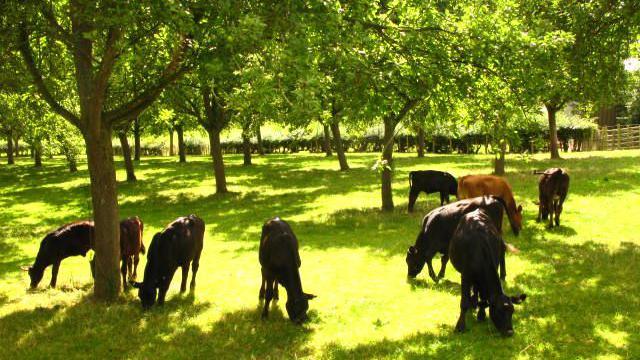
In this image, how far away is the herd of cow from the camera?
8797mm

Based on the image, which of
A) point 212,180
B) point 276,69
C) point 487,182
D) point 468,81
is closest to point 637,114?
point 212,180

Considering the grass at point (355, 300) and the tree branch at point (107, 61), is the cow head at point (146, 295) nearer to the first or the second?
the grass at point (355, 300)

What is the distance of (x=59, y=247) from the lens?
12.8 metres

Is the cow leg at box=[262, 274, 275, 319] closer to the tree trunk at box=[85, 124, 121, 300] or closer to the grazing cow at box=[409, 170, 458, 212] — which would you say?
the tree trunk at box=[85, 124, 121, 300]

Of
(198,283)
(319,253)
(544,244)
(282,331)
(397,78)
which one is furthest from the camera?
(319,253)

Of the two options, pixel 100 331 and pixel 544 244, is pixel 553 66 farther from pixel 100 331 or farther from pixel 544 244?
pixel 100 331

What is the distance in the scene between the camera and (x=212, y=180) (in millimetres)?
34938

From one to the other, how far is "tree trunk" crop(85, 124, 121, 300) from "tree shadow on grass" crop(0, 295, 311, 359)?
1.65ft

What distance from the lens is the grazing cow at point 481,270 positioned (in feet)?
27.9

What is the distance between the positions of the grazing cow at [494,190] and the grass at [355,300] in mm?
595

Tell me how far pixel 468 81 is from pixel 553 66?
3878 millimetres

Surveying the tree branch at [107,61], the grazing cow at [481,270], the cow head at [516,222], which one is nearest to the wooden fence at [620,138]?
the cow head at [516,222]

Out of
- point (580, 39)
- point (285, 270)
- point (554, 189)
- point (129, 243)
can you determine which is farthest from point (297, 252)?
point (580, 39)

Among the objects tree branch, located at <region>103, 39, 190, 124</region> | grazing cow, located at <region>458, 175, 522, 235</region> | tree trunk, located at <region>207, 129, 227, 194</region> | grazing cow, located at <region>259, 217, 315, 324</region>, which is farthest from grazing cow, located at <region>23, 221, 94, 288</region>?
tree trunk, located at <region>207, 129, 227, 194</region>
